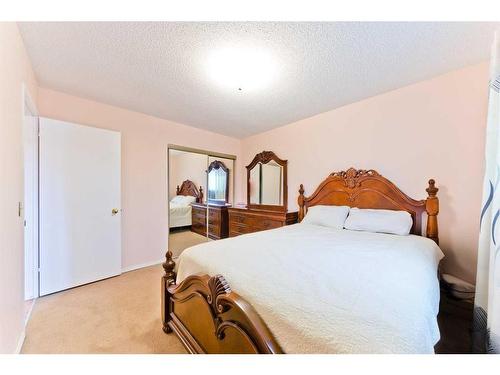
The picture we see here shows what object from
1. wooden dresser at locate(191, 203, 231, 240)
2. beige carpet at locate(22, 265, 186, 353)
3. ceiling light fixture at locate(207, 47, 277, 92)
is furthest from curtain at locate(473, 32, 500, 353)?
wooden dresser at locate(191, 203, 231, 240)

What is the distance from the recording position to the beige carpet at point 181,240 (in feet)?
11.5

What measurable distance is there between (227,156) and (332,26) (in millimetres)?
3025

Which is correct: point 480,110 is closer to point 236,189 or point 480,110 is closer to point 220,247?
point 220,247

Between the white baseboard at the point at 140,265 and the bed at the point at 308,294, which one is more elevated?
the bed at the point at 308,294

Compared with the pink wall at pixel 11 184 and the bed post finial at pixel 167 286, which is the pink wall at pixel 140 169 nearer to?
the pink wall at pixel 11 184

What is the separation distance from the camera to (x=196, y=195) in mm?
3910

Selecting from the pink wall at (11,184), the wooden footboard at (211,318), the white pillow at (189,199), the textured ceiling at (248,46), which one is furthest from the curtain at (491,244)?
the white pillow at (189,199)

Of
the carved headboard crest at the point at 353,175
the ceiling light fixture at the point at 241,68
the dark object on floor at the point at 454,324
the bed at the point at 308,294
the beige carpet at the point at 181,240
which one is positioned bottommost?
the dark object on floor at the point at 454,324

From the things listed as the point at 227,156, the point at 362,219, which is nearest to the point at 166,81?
the point at 227,156

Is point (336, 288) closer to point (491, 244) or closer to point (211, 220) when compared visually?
point (491, 244)

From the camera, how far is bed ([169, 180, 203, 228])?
3.54 meters

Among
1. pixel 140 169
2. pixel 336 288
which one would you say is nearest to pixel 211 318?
pixel 336 288

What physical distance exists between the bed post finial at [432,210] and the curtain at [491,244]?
758 mm

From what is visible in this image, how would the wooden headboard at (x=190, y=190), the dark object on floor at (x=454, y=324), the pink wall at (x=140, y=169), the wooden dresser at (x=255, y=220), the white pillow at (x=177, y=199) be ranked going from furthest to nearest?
the wooden headboard at (x=190, y=190)
the white pillow at (x=177, y=199)
the wooden dresser at (x=255, y=220)
the pink wall at (x=140, y=169)
the dark object on floor at (x=454, y=324)
